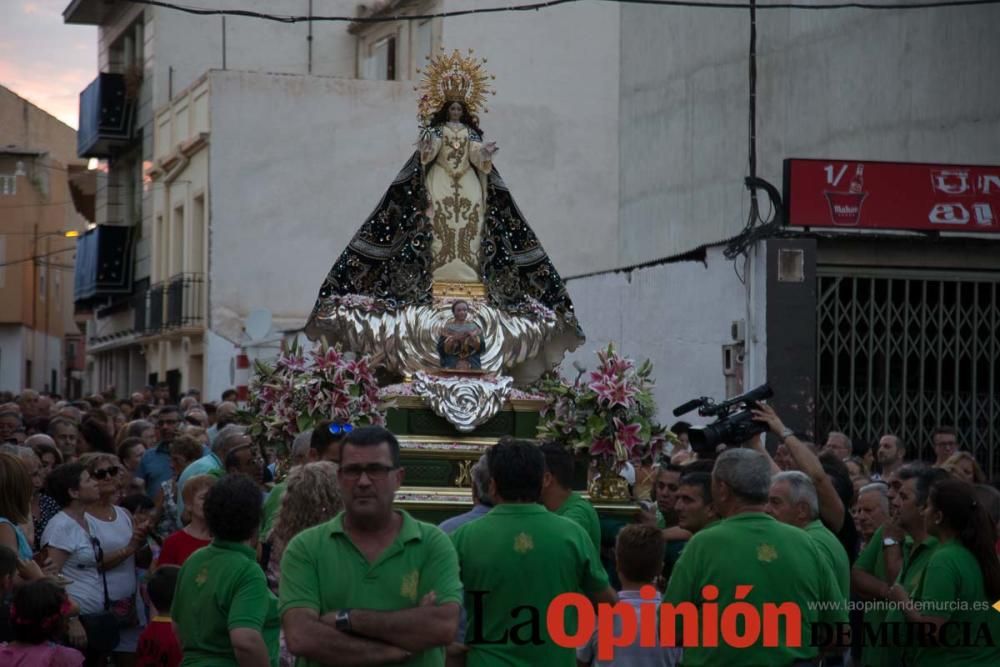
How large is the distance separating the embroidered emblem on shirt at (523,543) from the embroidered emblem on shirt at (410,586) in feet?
3.08

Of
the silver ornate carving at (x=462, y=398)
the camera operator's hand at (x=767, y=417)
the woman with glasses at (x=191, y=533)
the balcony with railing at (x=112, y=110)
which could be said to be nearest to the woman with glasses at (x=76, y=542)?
the woman with glasses at (x=191, y=533)

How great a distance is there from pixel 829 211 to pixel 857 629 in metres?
7.11

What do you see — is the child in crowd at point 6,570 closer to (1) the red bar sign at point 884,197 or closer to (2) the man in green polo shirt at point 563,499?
(2) the man in green polo shirt at point 563,499

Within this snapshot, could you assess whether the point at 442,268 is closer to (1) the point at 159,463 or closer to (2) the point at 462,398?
(2) the point at 462,398

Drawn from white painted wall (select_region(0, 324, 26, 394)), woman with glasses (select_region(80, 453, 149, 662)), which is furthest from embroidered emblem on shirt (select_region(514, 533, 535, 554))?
white painted wall (select_region(0, 324, 26, 394))

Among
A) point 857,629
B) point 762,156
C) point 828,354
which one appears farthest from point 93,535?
point 762,156

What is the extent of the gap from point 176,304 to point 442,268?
17.1 meters

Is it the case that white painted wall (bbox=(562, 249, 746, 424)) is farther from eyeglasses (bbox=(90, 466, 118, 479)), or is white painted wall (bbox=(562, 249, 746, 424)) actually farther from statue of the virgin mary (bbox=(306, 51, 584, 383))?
eyeglasses (bbox=(90, 466, 118, 479))

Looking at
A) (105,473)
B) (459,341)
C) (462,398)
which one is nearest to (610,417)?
(462,398)

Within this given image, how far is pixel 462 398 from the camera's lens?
11688mm

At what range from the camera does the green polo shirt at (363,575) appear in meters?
5.46

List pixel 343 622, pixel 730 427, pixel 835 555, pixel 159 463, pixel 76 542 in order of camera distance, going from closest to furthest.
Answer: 1. pixel 343 622
2. pixel 835 555
3. pixel 76 542
4. pixel 730 427
5. pixel 159 463

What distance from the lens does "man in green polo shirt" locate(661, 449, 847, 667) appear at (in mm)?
6289

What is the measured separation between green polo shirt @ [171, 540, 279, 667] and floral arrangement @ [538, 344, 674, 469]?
16.3 ft
